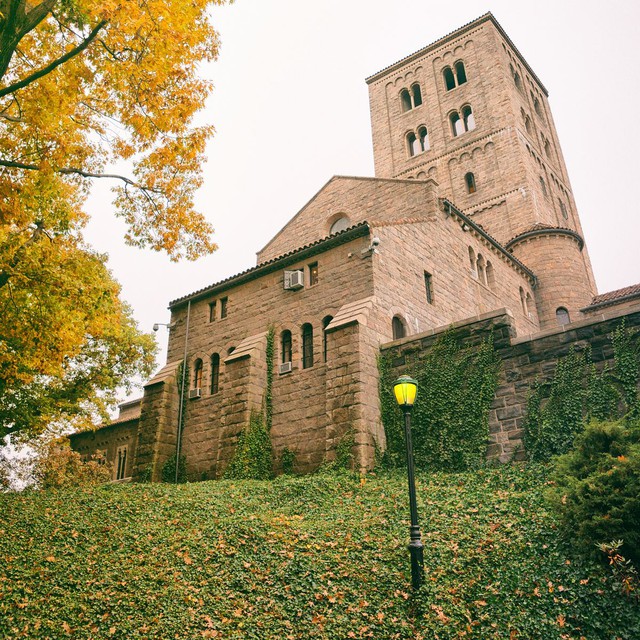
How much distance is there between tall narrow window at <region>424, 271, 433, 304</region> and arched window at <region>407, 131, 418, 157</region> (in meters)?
25.2

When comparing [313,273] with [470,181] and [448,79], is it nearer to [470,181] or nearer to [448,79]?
[470,181]

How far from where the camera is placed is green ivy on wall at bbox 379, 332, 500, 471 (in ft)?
47.3

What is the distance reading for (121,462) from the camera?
27.0 m

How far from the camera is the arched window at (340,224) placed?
82.3 ft

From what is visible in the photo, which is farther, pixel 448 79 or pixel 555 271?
pixel 448 79

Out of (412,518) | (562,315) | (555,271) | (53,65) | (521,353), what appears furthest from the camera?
(555,271)

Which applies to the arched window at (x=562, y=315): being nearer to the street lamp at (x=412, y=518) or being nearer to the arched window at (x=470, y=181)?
the arched window at (x=470, y=181)

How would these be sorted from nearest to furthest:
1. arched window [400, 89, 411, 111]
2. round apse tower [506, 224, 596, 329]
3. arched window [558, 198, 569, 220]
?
round apse tower [506, 224, 596, 329]
arched window [558, 198, 569, 220]
arched window [400, 89, 411, 111]

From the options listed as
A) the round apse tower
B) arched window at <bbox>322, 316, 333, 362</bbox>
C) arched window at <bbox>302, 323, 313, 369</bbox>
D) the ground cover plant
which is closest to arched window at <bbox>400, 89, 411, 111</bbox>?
the round apse tower

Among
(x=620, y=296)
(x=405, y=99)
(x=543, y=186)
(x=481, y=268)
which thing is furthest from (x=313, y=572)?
(x=405, y=99)

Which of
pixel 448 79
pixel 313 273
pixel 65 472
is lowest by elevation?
pixel 65 472

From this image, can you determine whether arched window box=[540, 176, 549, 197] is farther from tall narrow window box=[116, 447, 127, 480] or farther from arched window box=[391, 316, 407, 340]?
tall narrow window box=[116, 447, 127, 480]

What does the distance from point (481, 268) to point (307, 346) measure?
1045 cm

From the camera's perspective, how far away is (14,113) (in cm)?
1215
